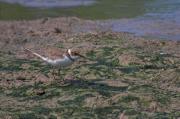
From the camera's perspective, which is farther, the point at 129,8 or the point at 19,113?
the point at 129,8

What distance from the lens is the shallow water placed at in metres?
14.8

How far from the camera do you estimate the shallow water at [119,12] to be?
48.6 ft

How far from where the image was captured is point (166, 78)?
9.70 meters

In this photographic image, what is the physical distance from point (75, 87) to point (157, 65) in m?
1.99

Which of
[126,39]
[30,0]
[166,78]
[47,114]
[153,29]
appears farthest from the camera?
[30,0]

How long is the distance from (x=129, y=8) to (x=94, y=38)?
4.84m

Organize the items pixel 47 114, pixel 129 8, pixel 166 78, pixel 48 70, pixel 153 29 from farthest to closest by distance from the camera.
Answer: pixel 129 8 < pixel 153 29 < pixel 48 70 < pixel 166 78 < pixel 47 114

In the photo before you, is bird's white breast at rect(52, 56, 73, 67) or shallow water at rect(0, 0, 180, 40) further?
shallow water at rect(0, 0, 180, 40)

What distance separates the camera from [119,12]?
17.6m

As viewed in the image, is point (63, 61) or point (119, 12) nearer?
point (63, 61)

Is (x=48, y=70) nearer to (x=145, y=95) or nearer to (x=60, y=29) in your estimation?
(x=145, y=95)

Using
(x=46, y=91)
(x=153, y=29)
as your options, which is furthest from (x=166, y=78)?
(x=153, y=29)

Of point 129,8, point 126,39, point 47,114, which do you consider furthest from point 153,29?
point 47,114

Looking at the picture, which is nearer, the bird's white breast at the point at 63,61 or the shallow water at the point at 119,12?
the bird's white breast at the point at 63,61
